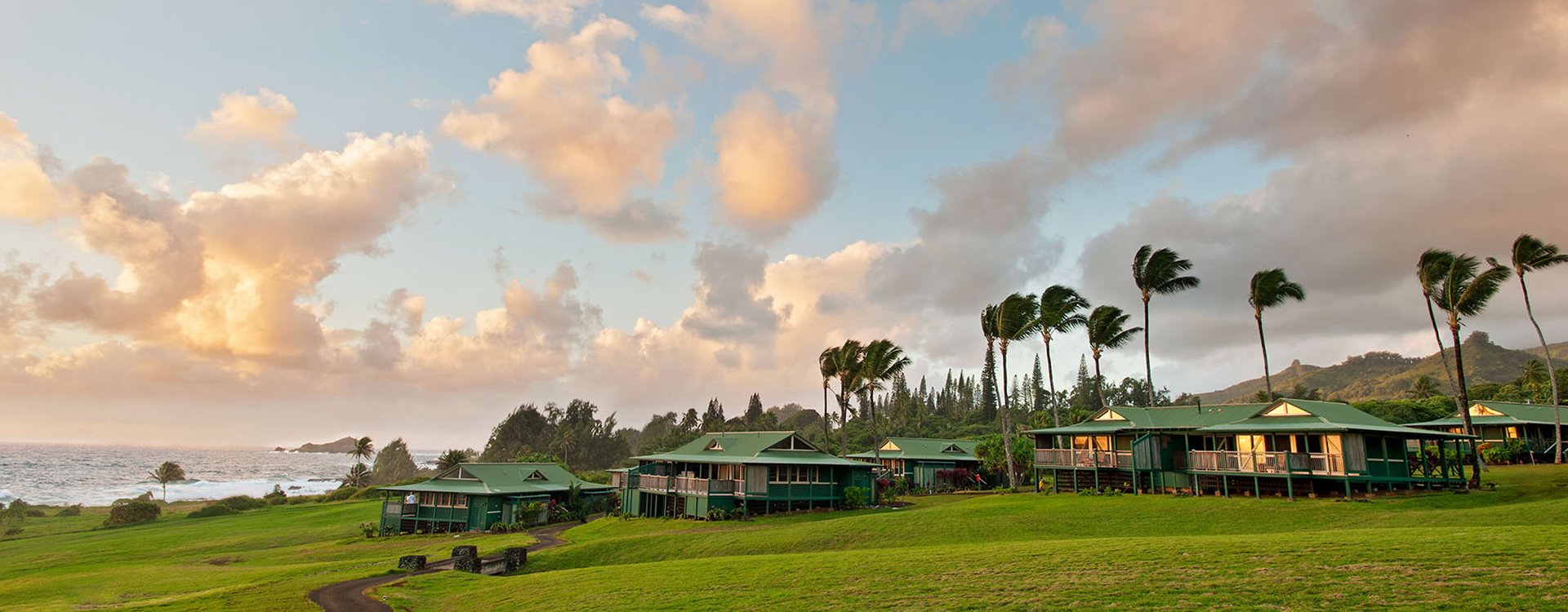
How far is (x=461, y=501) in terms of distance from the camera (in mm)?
50250

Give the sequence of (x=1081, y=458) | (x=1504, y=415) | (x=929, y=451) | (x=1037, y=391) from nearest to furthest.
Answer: (x=1081, y=458) → (x=1504, y=415) → (x=929, y=451) → (x=1037, y=391)

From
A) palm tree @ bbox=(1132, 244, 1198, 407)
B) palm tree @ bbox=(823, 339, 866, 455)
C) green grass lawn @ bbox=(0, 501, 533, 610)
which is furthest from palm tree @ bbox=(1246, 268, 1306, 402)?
green grass lawn @ bbox=(0, 501, 533, 610)

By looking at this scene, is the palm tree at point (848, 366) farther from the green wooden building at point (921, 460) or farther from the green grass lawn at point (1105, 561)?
the green grass lawn at point (1105, 561)

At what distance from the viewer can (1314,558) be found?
51.8ft

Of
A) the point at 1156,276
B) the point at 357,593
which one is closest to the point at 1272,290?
the point at 1156,276

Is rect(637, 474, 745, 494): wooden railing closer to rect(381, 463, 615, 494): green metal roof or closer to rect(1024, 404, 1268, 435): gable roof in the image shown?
rect(381, 463, 615, 494): green metal roof

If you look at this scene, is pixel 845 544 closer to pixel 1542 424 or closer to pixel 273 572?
pixel 273 572

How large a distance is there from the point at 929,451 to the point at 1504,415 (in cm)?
3935

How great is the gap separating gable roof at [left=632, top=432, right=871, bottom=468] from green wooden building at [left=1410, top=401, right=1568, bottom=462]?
130ft

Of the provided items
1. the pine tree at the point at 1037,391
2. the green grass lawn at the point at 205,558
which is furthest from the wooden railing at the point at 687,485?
the pine tree at the point at 1037,391

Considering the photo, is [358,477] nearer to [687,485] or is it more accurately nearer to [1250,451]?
[687,485]

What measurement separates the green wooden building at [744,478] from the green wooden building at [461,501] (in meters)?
7.28

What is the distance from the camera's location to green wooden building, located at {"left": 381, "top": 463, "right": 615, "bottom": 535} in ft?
163

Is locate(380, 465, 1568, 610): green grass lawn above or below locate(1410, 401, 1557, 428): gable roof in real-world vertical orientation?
below
